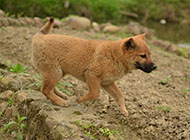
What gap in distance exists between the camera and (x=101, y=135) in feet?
15.1

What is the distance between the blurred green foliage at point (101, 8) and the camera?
13616 mm

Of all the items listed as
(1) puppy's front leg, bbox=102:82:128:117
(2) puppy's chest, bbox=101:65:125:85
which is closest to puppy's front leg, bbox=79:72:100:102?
(2) puppy's chest, bbox=101:65:125:85

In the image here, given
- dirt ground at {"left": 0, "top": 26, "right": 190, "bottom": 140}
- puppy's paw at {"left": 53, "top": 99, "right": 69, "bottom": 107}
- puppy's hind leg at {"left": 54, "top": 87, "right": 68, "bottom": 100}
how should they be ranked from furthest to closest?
puppy's hind leg at {"left": 54, "top": 87, "right": 68, "bottom": 100} < puppy's paw at {"left": 53, "top": 99, "right": 69, "bottom": 107} < dirt ground at {"left": 0, "top": 26, "right": 190, "bottom": 140}

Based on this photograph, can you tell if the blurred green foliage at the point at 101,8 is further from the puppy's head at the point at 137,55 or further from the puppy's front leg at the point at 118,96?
the puppy's head at the point at 137,55

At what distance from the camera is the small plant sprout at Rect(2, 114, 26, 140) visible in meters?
4.75

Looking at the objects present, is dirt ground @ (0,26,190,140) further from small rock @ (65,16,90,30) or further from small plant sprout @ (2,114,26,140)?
small rock @ (65,16,90,30)

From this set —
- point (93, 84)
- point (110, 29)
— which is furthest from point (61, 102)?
point (110, 29)

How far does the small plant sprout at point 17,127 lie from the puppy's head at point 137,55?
7.91 feet

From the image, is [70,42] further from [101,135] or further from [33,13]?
[33,13]

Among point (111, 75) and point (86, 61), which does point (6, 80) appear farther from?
point (111, 75)

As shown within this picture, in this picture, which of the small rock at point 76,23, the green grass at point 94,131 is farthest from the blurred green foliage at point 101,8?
the green grass at point 94,131

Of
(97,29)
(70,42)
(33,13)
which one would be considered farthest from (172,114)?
(33,13)

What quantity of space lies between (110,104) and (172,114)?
1374 millimetres

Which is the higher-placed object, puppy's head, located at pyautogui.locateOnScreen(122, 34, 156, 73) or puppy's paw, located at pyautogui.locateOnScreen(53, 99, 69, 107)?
puppy's head, located at pyautogui.locateOnScreen(122, 34, 156, 73)
